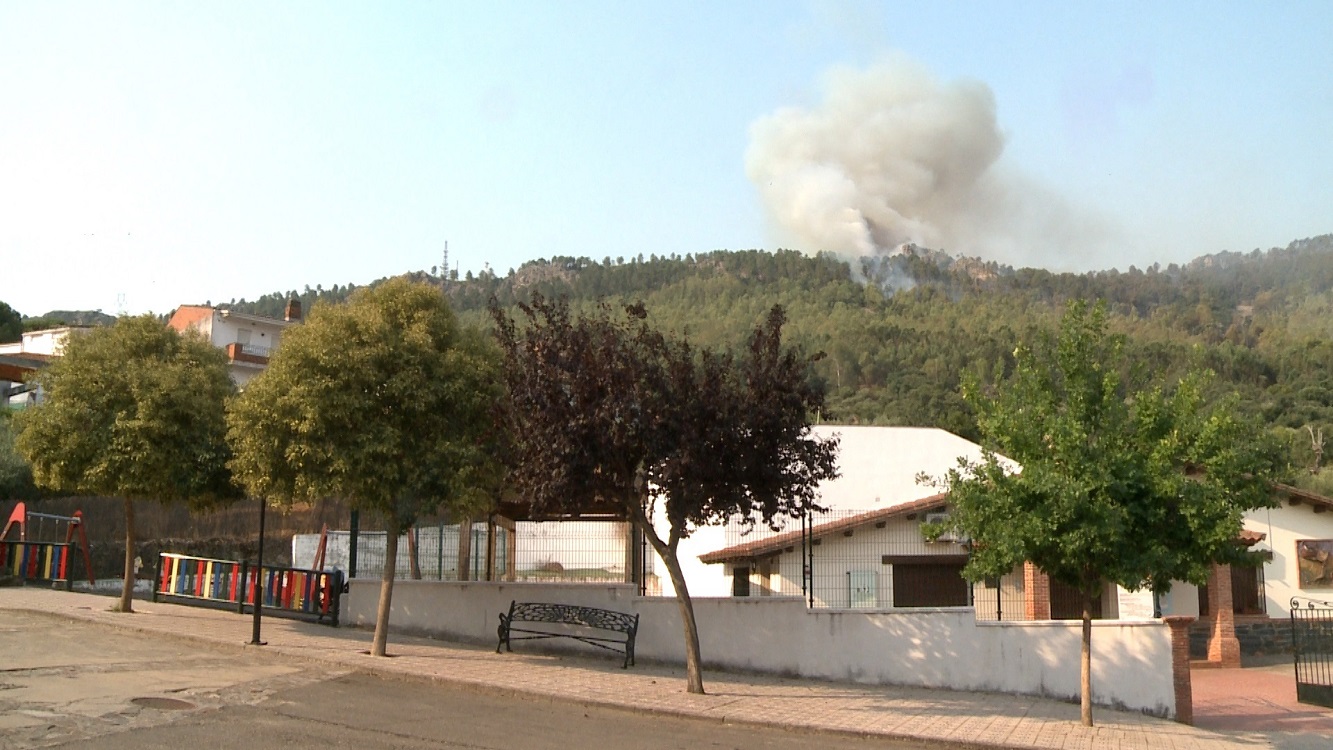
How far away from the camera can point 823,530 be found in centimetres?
2308

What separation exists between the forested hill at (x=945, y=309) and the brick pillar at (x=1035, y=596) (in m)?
25.5

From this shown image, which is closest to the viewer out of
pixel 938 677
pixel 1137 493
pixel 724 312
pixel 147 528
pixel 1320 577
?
pixel 1137 493

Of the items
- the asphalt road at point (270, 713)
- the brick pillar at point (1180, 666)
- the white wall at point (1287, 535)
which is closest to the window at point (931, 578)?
the brick pillar at point (1180, 666)

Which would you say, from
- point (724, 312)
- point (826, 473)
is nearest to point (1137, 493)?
point (826, 473)

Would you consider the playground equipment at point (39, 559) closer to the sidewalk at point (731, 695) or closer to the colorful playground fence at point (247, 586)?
the colorful playground fence at point (247, 586)

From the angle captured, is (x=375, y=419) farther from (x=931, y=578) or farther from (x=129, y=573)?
(x=931, y=578)

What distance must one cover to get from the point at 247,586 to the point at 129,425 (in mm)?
4152

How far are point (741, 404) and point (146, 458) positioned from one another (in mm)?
11229

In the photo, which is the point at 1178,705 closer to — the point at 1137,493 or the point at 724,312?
the point at 1137,493

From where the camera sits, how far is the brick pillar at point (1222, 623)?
25297mm

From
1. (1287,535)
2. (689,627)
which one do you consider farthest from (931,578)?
(1287,535)

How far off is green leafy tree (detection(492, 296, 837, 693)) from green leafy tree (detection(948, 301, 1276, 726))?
2439 mm

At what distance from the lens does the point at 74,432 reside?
64.0 feet

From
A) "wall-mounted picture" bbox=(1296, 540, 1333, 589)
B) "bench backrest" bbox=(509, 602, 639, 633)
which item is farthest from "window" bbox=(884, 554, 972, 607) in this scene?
"wall-mounted picture" bbox=(1296, 540, 1333, 589)
